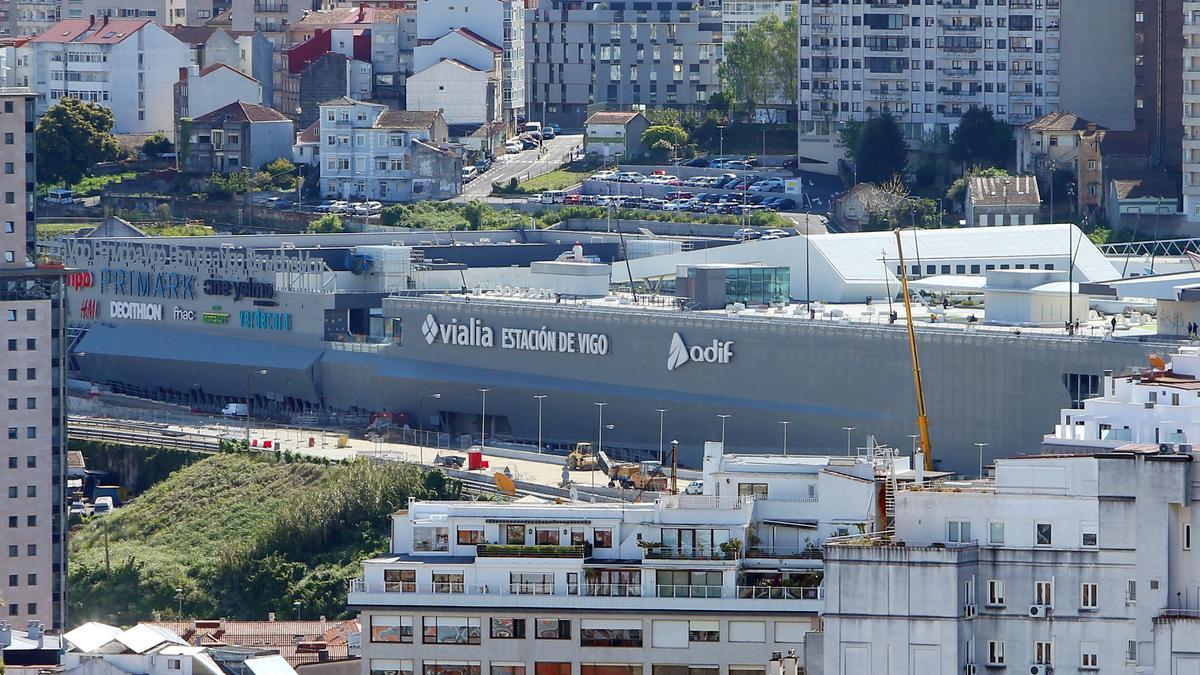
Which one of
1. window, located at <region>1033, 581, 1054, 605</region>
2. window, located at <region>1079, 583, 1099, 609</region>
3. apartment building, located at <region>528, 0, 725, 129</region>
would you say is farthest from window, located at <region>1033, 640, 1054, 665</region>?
apartment building, located at <region>528, 0, 725, 129</region>

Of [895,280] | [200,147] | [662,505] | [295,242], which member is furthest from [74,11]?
[662,505]

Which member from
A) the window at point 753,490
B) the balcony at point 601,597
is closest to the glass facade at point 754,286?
the window at point 753,490

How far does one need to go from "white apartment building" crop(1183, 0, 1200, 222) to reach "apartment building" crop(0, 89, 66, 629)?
57.3 meters

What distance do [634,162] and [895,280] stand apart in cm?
4626

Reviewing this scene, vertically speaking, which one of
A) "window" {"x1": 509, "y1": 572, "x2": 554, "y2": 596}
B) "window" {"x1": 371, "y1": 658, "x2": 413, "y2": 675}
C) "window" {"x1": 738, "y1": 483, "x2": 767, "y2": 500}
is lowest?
"window" {"x1": 371, "y1": 658, "x2": 413, "y2": 675}

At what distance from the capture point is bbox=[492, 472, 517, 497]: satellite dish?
8544 cm

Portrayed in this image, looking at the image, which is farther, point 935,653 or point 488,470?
point 488,470

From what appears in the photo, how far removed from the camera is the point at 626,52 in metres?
166

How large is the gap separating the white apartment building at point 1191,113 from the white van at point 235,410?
3909 centimetres

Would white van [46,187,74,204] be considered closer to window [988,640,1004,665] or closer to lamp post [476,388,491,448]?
lamp post [476,388,491,448]

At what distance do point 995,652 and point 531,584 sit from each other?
10341 mm

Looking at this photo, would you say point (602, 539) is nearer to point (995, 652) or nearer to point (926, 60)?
point (995, 652)

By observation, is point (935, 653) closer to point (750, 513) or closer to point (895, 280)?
point (750, 513)

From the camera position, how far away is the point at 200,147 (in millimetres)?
151625
